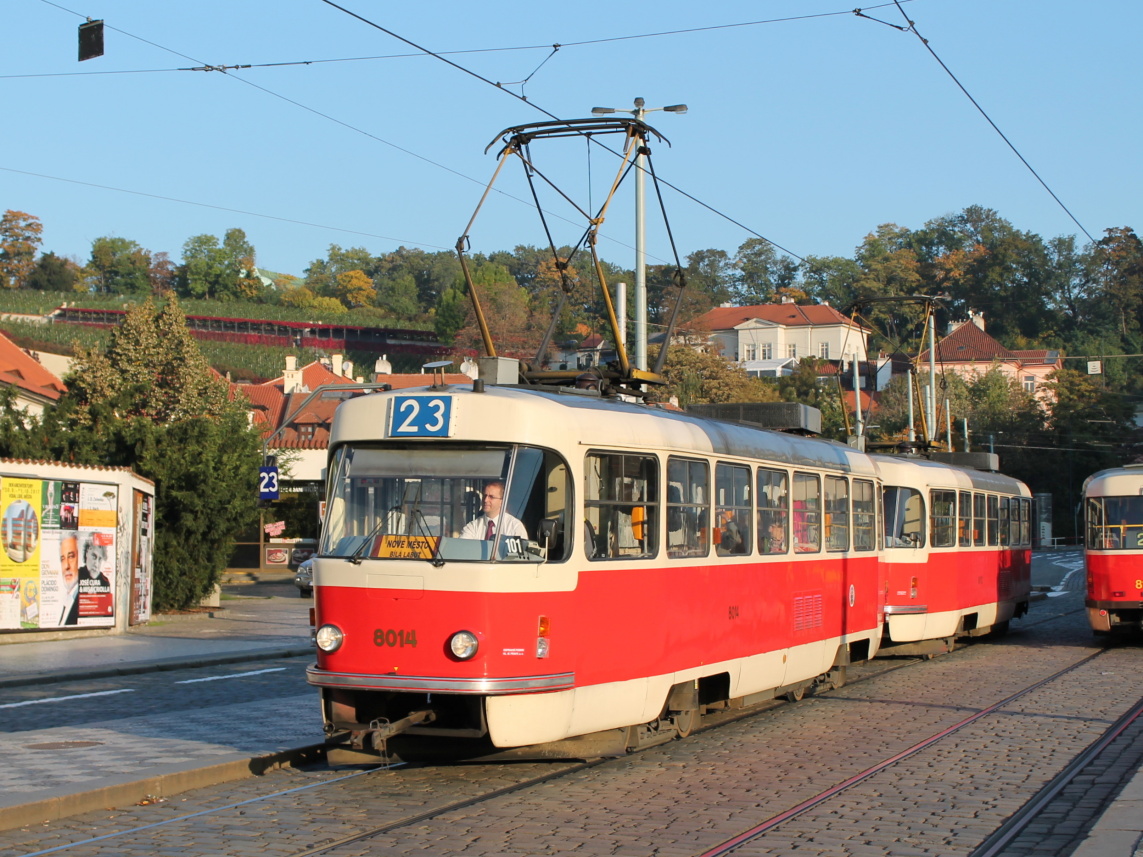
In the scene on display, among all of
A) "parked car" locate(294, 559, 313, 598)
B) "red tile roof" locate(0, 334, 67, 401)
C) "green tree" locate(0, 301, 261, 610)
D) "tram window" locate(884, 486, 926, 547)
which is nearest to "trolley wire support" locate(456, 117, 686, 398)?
"tram window" locate(884, 486, 926, 547)

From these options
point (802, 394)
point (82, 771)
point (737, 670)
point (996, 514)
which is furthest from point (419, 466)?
point (802, 394)

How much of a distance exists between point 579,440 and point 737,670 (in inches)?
138

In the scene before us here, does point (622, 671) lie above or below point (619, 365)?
below

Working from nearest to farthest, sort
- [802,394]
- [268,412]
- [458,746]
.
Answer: [458,746] → [268,412] → [802,394]

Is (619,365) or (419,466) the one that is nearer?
(419,466)

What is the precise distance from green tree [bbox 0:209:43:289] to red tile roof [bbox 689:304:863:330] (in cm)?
6904

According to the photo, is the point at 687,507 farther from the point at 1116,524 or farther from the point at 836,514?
the point at 1116,524

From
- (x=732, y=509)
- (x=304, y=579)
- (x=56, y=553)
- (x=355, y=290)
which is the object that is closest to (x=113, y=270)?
(x=355, y=290)

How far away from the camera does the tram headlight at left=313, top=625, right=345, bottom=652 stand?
9.50 meters

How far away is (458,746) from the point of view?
33.9 feet

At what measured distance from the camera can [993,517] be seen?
23.3 m

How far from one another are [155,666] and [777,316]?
125 m

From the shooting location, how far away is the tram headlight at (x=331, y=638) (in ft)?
31.2

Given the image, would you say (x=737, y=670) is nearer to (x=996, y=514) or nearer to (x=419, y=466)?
(x=419, y=466)
